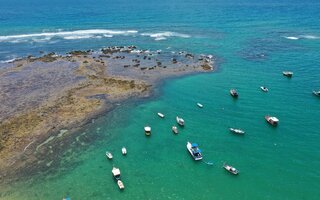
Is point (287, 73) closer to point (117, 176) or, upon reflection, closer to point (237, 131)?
point (237, 131)

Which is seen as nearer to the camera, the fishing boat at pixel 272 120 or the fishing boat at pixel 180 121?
the fishing boat at pixel 272 120

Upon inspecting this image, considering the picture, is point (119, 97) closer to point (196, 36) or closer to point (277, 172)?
point (277, 172)

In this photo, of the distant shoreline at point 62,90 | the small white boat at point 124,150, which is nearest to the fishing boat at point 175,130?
the small white boat at point 124,150

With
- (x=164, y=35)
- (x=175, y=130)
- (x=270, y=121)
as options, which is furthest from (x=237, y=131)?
(x=164, y=35)

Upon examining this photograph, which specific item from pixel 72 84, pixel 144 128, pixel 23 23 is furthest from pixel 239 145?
pixel 23 23

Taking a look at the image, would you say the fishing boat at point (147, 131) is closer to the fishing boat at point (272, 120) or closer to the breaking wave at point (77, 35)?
the fishing boat at point (272, 120)

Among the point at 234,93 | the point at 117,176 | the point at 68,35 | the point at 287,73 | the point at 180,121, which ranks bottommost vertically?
the point at 117,176
